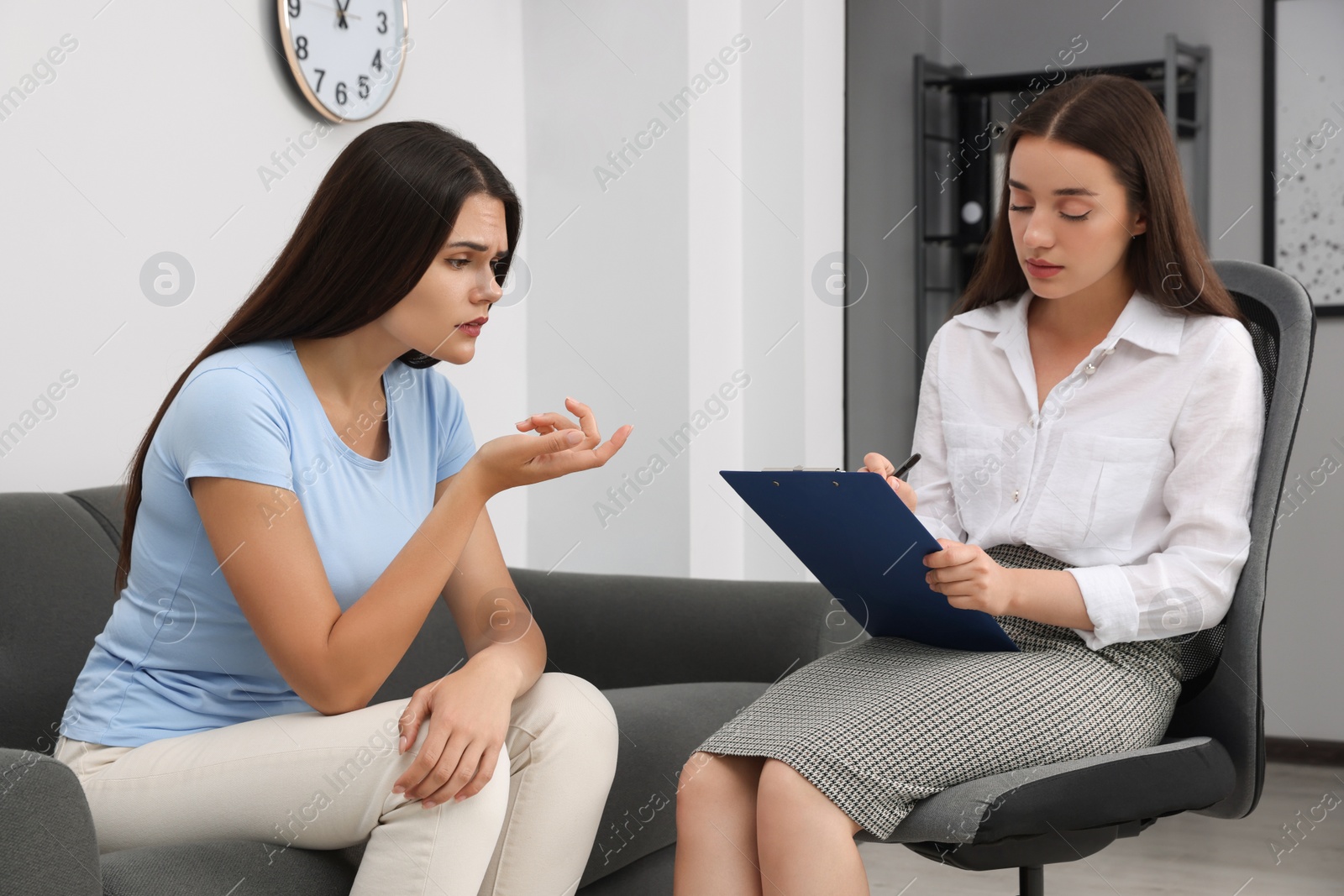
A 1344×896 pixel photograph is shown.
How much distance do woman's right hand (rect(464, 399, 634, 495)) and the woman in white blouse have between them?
0.32 metres

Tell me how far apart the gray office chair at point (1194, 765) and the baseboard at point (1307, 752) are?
2.30 m

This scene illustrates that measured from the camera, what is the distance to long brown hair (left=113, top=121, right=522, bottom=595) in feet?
4.23

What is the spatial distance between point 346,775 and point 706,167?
204cm

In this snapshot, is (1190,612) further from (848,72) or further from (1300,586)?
(848,72)

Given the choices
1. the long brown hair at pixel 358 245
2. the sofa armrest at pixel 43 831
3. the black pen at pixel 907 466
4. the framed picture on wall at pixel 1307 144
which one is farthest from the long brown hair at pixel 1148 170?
the framed picture on wall at pixel 1307 144

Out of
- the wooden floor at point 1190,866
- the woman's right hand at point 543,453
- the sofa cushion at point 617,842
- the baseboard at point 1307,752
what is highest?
the woman's right hand at point 543,453

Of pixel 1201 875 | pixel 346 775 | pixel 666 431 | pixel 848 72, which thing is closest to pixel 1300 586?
pixel 1201 875

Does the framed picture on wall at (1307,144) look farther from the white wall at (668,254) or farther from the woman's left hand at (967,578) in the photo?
the woman's left hand at (967,578)

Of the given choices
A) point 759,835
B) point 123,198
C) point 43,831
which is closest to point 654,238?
point 123,198

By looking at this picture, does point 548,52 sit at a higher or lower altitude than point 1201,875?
higher

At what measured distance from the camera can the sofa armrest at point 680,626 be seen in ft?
6.40

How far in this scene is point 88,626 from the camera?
5.02 feet

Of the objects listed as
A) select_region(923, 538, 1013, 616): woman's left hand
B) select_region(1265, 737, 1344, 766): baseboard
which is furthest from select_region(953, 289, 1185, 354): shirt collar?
select_region(1265, 737, 1344, 766): baseboard

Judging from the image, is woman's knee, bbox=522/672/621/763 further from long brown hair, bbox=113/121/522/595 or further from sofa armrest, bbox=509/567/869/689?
sofa armrest, bbox=509/567/869/689
